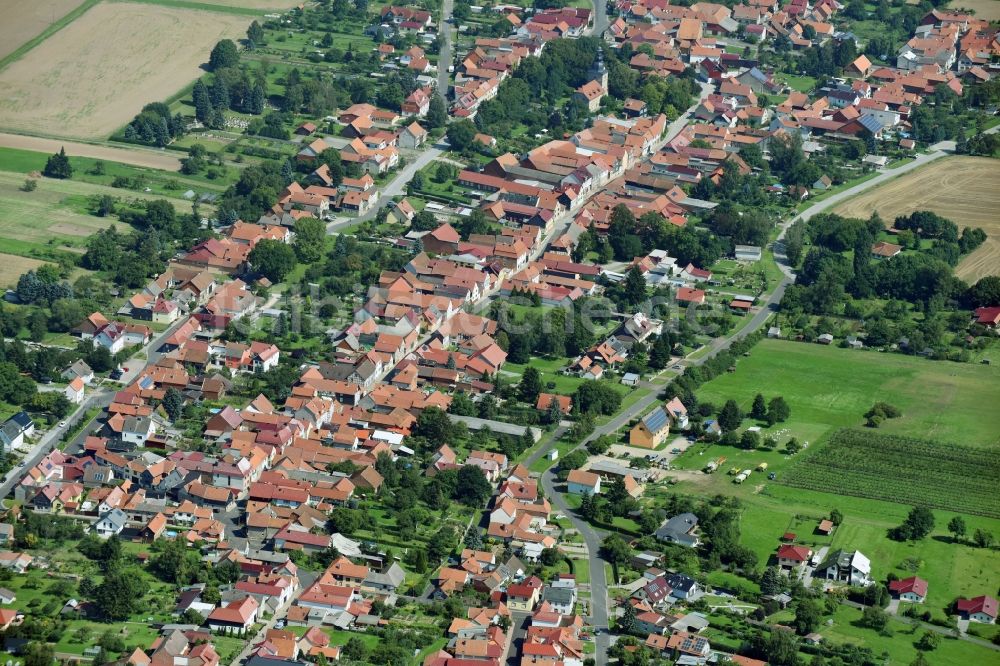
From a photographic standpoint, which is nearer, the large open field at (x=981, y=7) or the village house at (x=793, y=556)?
the village house at (x=793, y=556)

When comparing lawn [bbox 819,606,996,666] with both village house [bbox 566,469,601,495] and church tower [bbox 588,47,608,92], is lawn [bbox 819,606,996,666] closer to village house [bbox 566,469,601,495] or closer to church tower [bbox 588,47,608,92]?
village house [bbox 566,469,601,495]

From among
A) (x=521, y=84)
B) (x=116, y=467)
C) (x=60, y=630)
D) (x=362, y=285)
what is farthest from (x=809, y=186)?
(x=60, y=630)

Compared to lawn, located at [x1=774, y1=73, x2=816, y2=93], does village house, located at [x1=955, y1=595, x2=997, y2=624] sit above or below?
below

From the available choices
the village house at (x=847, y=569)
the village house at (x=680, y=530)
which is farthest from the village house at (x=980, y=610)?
the village house at (x=680, y=530)

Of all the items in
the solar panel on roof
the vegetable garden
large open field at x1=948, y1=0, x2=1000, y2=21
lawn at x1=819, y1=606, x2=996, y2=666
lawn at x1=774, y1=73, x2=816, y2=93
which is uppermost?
large open field at x1=948, y1=0, x2=1000, y2=21


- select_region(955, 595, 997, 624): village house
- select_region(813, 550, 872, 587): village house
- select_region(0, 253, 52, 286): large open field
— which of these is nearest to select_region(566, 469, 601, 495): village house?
select_region(813, 550, 872, 587): village house

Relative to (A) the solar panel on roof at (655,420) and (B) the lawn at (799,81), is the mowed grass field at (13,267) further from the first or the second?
(B) the lawn at (799,81)

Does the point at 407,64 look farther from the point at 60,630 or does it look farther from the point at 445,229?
the point at 60,630

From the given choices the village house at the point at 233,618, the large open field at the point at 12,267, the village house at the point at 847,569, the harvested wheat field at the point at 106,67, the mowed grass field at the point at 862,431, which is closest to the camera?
the village house at the point at 233,618
